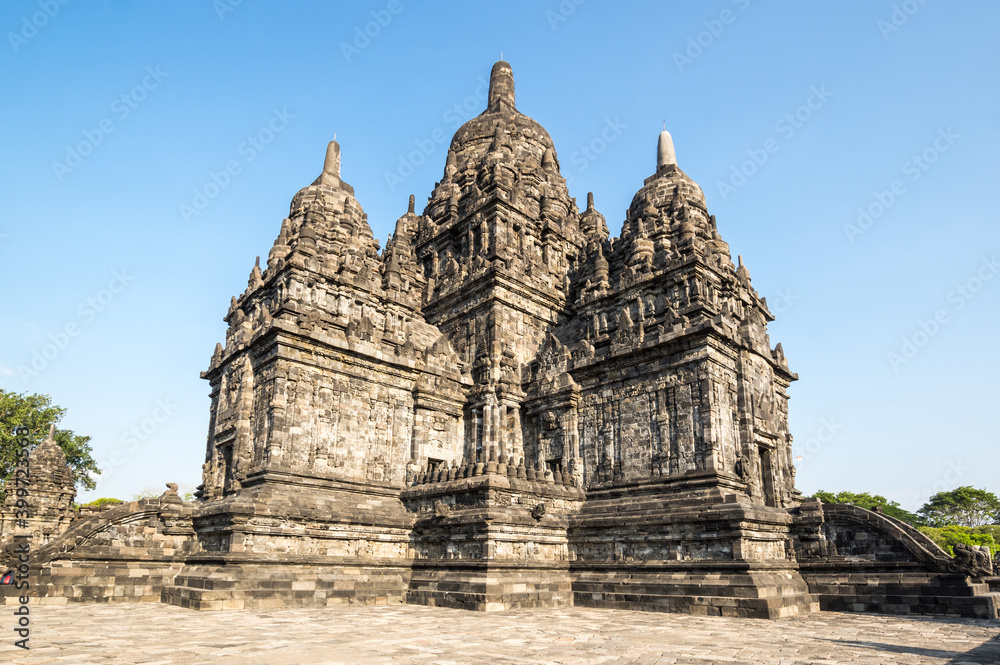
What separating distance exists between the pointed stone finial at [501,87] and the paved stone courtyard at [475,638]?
110 feet

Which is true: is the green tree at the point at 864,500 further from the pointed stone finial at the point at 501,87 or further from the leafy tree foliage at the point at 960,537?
the pointed stone finial at the point at 501,87

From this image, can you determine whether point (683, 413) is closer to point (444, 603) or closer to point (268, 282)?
point (444, 603)

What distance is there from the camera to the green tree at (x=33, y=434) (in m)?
40.0

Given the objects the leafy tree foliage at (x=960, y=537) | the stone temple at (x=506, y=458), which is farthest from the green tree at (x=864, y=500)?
the stone temple at (x=506, y=458)

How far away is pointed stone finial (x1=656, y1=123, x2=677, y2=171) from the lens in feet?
113

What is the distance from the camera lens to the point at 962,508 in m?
71.6

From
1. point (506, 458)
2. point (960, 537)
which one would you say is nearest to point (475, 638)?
point (506, 458)

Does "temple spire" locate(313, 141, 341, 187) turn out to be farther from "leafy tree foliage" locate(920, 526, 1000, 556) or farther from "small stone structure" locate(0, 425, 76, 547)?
"leafy tree foliage" locate(920, 526, 1000, 556)

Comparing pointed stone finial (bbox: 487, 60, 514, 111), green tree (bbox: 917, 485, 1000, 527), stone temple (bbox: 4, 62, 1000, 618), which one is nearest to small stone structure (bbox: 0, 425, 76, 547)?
stone temple (bbox: 4, 62, 1000, 618)

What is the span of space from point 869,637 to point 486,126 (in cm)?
3442

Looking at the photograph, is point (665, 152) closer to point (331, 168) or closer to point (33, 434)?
point (331, 168)

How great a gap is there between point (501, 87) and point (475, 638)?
38.0m

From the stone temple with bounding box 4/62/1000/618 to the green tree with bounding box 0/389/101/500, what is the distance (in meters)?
16.8

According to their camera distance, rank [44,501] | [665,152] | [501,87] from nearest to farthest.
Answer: [44,501], [665,152], [501,87]
